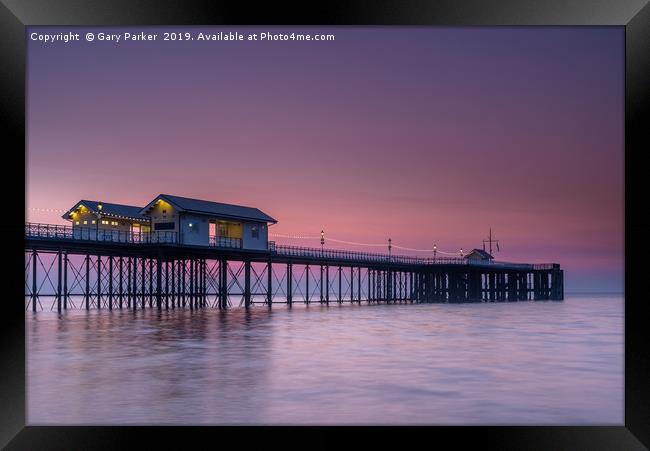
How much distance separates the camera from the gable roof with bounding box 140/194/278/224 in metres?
43.3

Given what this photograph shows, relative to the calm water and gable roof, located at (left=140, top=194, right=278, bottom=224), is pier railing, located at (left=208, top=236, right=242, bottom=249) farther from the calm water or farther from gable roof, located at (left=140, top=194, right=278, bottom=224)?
the calm water

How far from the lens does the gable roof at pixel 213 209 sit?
43281 millimetres

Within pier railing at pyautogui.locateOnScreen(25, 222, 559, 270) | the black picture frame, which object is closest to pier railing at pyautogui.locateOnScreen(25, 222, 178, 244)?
pier railing at pyautogui.locateOnScreen(25, 222, 559, 270)

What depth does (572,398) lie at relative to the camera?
47.4 feet

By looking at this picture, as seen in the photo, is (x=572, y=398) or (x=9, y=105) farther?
(x=572, y=398)

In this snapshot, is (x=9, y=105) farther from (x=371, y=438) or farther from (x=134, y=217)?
(x=134, y=217)

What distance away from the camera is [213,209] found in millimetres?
45031

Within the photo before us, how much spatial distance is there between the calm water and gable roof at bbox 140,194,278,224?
1289 centimetres

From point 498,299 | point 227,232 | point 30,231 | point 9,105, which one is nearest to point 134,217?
point 227,232

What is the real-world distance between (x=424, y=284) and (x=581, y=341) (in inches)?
2036
